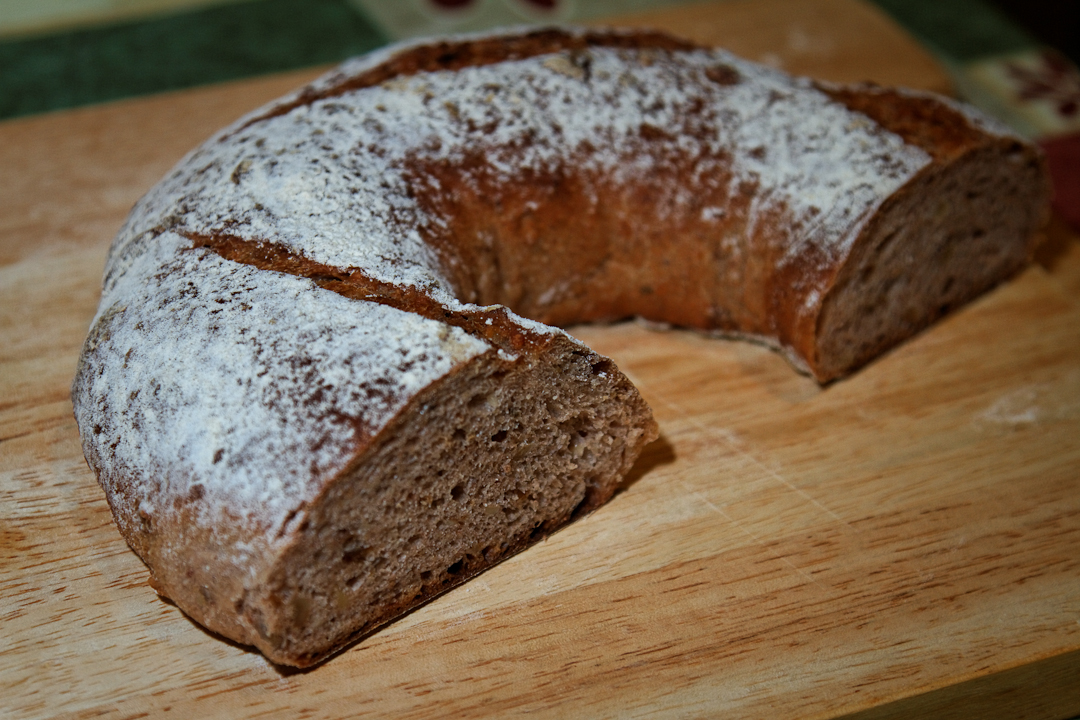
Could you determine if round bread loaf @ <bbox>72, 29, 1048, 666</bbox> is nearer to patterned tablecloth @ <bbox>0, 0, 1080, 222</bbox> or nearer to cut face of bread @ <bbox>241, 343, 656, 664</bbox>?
cut face of bread @ <bbox>241, 343, 656, 664</bbox>

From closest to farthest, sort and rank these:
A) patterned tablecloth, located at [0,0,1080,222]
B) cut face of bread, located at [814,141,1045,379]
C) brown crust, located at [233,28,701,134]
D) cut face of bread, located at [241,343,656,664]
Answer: cut face of bread, located at [241,343,656,664], cut face of bread, located at [814,141,1045,379], brown crust, located at [233,28,701,134], patterned tablecloth, located at [0,0,1080,222]

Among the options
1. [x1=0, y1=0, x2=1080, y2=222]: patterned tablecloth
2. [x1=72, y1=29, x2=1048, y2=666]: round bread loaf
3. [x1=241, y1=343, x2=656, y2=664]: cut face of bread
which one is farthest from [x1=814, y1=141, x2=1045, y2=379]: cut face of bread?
[x1=0, y1=0, x2=1080, y2=222]: patterned tablecloth

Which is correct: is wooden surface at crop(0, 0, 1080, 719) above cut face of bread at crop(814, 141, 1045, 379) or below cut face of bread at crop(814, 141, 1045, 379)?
below

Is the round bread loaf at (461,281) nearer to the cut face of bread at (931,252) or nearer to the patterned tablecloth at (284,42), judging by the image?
the cut face of bread at (931,252)

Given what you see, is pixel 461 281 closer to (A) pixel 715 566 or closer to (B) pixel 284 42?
(A) pixel 715 566

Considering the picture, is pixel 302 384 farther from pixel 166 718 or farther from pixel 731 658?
pixel 731 658

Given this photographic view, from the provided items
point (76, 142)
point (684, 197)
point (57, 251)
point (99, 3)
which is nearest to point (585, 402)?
point (684, 197)
